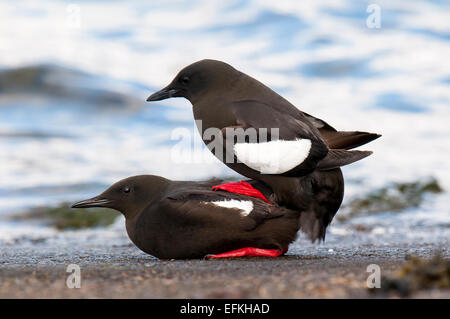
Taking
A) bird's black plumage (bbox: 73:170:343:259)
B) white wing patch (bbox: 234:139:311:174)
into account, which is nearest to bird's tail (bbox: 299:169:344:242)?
bird's black plumage (bbox: 73:170:343:259)

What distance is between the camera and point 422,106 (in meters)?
16.1

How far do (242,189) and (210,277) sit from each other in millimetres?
1335

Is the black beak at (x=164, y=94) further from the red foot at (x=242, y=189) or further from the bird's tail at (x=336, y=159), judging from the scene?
the bird's tail at (x=336, y=159)

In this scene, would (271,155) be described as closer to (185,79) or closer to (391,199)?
(185,79)

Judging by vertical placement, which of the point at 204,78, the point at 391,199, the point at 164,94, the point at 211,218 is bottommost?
the point at 391,199

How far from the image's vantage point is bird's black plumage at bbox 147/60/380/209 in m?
4.70

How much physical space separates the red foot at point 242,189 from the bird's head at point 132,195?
0.45 m

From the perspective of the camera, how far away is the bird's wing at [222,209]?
15.4 feet

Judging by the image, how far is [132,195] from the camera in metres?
5.07

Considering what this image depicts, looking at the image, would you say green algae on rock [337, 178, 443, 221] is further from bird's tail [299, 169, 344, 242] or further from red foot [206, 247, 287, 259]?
red foot [206, 247, 287, 259]

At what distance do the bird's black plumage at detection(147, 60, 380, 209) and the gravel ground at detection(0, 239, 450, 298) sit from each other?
2.03ft

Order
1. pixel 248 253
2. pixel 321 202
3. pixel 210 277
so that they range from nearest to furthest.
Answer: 1. pixel 210 277
2. pixel 248 253
3. pixel 321 202

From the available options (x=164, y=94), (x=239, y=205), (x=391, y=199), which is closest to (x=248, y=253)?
(x=239, y=205)

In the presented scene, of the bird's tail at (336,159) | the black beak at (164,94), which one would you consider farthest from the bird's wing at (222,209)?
the black beak at (164,94)
